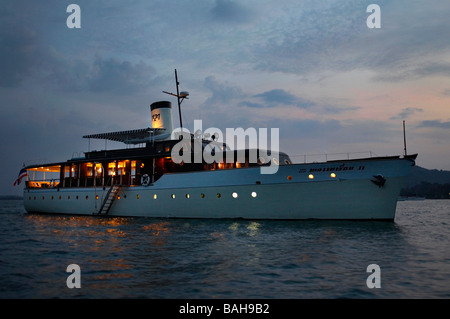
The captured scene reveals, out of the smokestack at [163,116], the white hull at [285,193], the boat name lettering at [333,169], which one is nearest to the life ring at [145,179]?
the white hull at [285,193]

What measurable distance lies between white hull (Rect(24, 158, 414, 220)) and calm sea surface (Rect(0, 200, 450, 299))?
2.41 metres

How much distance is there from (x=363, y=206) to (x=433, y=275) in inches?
407

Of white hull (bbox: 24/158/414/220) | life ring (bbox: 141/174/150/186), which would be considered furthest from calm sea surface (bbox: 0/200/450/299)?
life ring (bbox: 141/174/150/186)

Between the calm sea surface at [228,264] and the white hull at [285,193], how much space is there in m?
2.41

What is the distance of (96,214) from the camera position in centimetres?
2758

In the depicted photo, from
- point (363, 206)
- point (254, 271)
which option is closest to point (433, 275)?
point (254, 271)

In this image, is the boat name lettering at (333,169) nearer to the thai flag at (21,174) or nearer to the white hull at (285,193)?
→ the white hull at (285,193)

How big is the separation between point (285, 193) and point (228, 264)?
35.5ft

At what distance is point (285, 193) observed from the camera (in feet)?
66.3

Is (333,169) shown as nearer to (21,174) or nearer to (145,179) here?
(145,179)

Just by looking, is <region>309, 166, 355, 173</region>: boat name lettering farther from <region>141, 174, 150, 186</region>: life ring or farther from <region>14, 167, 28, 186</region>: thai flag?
<region>14, 167, 28, 186</region>: thai flag

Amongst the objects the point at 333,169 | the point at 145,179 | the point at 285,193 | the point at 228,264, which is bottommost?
the point at 228,264

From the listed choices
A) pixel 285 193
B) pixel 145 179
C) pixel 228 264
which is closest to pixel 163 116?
pixel 145 179
